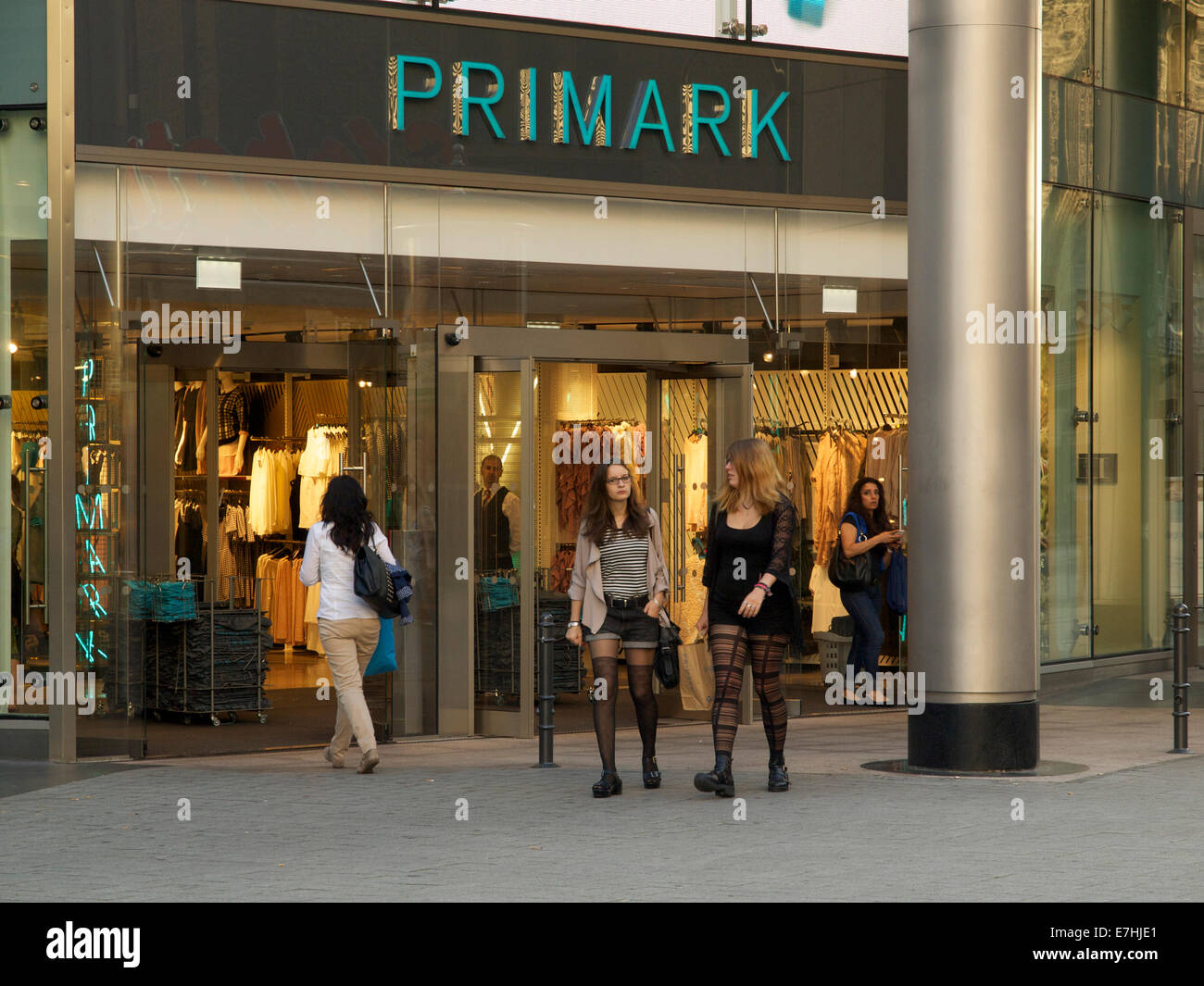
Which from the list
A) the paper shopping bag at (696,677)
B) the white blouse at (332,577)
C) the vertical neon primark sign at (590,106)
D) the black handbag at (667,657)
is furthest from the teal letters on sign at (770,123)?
the black handbag at (667,657)

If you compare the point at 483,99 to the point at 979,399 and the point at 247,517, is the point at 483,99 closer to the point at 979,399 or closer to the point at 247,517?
the point at 979,399

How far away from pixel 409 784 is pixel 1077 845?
391 cm

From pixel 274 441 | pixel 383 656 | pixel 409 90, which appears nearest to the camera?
pixel 383 656

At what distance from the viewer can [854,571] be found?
44.9 ft

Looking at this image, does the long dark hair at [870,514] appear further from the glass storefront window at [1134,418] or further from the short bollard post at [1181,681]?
the short bollard post at [1181,681]

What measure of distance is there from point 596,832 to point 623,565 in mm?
1783

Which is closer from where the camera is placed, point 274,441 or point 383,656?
point 383,656

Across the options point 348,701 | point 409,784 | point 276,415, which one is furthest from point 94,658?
point 276,415

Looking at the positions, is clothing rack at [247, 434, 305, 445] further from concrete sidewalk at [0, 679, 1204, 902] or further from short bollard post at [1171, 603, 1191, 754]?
short bollard post at [1171, 603, 1191, 754]

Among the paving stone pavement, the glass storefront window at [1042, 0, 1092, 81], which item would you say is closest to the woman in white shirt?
the paving stone pavement

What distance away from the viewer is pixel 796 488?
14.2m

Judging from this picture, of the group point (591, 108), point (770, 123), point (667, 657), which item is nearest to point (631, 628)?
point (667, 657)

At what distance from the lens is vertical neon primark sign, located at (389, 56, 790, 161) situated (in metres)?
12.1

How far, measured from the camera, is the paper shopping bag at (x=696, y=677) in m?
13.2
